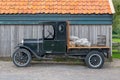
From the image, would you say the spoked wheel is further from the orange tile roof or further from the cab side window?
the orange tile roof

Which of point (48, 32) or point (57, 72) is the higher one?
point (48, 32)

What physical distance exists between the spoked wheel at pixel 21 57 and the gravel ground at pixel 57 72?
A: 260mm

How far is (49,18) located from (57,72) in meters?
4.26

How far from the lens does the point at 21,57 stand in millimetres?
16953

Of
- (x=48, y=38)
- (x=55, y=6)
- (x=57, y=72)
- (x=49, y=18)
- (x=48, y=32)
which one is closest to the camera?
(x=57, y=72)

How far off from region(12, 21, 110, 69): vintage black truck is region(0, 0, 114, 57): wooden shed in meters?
1.78

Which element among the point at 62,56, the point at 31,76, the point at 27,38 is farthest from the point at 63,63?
the point at 31,76

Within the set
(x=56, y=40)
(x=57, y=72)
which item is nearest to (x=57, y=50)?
(x=56, y=40)

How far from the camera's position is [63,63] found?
1827 cm

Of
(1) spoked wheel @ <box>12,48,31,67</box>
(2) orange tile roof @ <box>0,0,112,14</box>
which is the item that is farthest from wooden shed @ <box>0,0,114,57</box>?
(1) spoked wheel @ <box>12,48,31,67</box>

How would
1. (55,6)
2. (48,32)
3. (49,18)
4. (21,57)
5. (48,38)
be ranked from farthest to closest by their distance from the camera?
(55,6), (49,18), (48,32), (48,38), (21,57)

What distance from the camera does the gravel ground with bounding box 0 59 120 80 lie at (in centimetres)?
1418

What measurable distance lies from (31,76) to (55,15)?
5258 mm

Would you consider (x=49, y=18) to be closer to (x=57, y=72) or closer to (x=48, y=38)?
(x=48, y=38)
